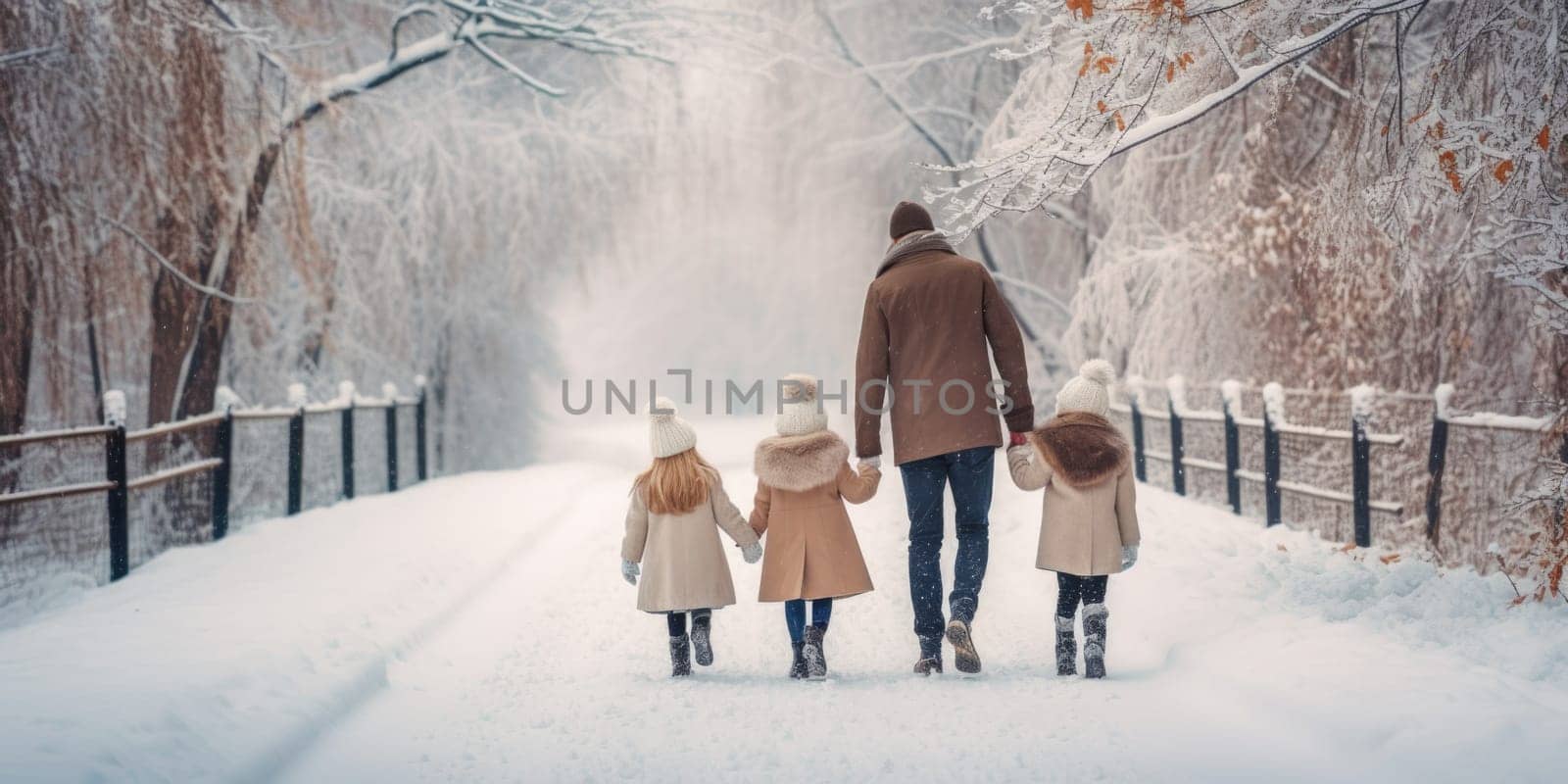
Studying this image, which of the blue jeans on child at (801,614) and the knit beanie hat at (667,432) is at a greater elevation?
the knit beanie hat at (667,432)

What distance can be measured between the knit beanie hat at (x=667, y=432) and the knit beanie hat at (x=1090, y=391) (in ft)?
5.24

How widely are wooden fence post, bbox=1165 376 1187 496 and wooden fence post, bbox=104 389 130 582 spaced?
8.42 metres

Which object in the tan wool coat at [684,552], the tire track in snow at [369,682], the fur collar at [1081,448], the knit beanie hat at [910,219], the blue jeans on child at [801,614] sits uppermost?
the knit beanie hat at [910,219]

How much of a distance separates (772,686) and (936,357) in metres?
1.50

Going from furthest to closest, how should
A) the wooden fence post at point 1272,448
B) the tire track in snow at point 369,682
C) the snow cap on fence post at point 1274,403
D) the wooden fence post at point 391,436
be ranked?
the wooden fence post at point 391,436
the snow cap on fence post at point 1274,403
the wooden fence post at point 1272,448
the tire track in snow at point 369,682

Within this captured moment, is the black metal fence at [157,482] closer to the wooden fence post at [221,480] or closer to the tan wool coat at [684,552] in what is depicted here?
the wooden fence post at [221,480]

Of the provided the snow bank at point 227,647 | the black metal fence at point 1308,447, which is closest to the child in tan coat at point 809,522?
the snow bank at point 227,647

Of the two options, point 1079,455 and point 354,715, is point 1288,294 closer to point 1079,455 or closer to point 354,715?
point 1079,455

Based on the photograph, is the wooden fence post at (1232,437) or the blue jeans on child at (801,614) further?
the wooden fence post at (1232,437)

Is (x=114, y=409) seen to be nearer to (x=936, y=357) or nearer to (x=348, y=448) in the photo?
(x=348, y=448)

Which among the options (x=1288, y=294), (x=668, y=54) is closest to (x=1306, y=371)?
(x=1288, y=294)

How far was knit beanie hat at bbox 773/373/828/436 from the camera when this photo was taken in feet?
15.3

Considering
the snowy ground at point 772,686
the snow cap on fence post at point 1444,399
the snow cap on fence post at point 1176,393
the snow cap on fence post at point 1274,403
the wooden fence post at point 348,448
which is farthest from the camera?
the wooden fence post at point 348,448

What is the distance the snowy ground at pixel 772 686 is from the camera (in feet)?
11.0
